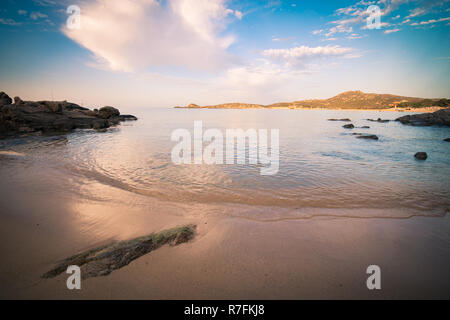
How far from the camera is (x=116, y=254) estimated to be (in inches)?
156

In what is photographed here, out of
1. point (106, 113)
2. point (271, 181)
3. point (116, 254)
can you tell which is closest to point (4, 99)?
point (106, 113)

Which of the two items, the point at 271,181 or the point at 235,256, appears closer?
the point at 235,256

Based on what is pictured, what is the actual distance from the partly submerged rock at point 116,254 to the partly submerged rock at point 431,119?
63547 mm

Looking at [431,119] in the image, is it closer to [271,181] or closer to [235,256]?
[271,181]

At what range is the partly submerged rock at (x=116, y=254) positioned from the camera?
11.8 feet

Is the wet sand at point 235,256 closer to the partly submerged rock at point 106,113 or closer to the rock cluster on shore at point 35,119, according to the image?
the rock cluster on shore at point 35,119

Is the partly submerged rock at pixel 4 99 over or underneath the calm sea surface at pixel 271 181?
over

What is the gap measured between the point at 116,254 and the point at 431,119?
222ft

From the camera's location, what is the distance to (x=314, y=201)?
7234mm

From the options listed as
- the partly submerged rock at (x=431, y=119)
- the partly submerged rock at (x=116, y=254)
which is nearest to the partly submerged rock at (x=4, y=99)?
the partly submerged rock at (x=116, y=254)
